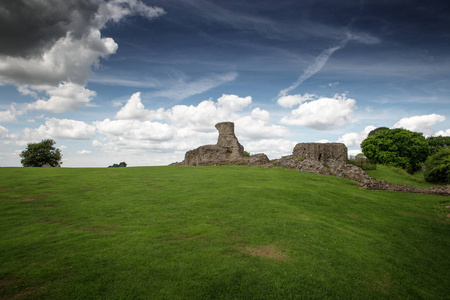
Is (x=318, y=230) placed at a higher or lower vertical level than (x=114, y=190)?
lower

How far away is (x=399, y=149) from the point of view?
52.0m

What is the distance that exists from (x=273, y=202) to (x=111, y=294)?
1040 centimetres

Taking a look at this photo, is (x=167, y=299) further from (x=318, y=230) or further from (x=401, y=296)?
(x=318, y=230)

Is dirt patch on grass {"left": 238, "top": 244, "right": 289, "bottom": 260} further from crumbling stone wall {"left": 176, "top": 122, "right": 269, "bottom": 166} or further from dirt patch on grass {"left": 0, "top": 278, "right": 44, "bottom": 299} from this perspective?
crumbling stone wall {"left": 176, "top": 122, "right": 269, "bottom": 166}

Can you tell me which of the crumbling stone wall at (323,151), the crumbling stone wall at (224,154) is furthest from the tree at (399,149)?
the crumbling stone wall at (224,154)

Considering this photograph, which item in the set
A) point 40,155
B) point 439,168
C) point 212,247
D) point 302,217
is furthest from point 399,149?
point 40,155

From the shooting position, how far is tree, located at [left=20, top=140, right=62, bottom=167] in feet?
162

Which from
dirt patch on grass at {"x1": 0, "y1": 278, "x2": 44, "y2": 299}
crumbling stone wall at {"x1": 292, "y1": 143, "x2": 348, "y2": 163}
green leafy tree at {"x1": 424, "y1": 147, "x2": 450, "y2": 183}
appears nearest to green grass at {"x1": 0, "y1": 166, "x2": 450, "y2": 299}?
dirt patch on grass at {"x1": 0, "y1": 278, "x2": 44, "y2": 299}

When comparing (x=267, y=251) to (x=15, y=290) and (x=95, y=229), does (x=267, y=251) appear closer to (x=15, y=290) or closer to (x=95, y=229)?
(x=95, y=229)

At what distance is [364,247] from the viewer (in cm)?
970

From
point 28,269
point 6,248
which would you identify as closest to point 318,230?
point 28,269

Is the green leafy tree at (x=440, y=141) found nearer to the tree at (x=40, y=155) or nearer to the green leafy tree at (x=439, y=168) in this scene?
the green leafy tree at (x=439, y=168)

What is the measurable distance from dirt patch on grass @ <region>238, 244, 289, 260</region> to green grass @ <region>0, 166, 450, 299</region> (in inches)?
2.6

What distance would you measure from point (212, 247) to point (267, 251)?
1.87 metres
